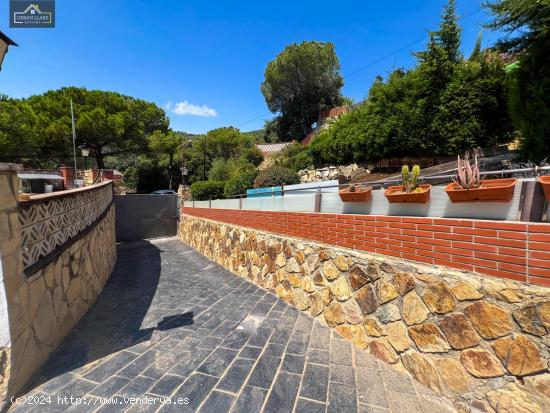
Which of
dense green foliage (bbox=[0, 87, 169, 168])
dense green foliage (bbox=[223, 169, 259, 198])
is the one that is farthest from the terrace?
dense green foliage (bbox=[0, 87, 169, 168])

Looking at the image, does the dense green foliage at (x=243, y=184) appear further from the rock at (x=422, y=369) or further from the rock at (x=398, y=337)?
the rock at (x=422, y=369)

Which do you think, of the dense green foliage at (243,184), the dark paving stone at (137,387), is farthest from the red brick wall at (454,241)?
the dense green foliage at (243,184)

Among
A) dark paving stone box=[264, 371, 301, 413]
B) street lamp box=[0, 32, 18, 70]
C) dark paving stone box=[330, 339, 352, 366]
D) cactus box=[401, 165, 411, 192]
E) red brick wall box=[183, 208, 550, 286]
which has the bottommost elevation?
dark paving stone box=[330, 339, 352, 366]

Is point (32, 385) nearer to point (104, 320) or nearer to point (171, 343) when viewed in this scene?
point (171, 343)

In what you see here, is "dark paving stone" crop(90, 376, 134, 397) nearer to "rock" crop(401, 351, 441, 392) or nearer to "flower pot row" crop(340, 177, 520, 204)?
"rock" crop(401, 351, 441, 392)

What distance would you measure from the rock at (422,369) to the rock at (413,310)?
27 cm

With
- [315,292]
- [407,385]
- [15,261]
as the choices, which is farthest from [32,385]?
[407,385]

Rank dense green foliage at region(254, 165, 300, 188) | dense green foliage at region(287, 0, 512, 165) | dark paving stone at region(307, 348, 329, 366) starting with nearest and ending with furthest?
dark paving stone at region(307, 348, 329, 366) → dense green foliage at region(287, 0, 512, 165) → dense green foliage at region(254, 165, 300, 188)

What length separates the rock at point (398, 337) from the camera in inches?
89.0

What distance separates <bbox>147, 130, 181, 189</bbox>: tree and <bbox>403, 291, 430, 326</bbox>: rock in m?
22.2

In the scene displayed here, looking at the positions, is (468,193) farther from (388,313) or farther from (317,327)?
(317,327)

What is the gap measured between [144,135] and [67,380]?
21596 millimetres

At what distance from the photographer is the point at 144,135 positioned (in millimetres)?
20359

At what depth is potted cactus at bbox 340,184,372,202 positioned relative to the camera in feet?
9.07
